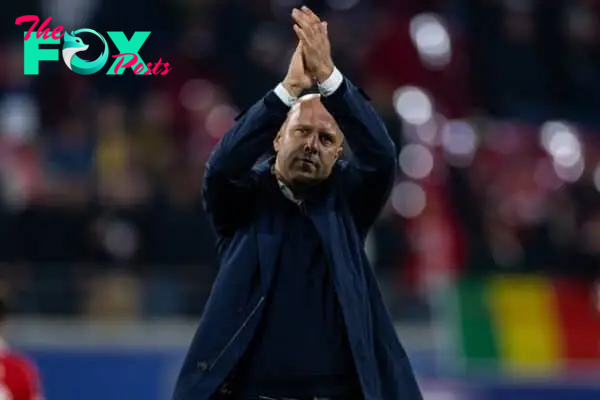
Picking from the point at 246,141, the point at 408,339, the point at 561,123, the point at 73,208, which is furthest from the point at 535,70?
the point at 246,141

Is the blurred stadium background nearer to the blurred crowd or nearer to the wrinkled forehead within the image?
the blurred crowd

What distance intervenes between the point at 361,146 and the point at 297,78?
264 mm

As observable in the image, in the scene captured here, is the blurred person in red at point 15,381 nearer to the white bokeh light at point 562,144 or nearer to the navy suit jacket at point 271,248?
the navy suit jacket at point 271,248

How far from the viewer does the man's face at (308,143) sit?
13.5ft

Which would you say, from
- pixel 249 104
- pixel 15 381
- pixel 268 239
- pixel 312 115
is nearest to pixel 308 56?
pixel 312 115

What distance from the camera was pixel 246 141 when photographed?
13.6 ft

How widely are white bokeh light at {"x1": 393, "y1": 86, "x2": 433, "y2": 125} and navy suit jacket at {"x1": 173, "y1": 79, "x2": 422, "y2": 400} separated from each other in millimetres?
6073

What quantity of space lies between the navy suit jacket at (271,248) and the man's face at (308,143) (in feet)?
0.10

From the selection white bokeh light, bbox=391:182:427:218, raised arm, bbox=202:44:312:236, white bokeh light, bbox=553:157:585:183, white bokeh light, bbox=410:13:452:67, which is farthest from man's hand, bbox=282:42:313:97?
white bokeh light, bbox=410:13:452:67

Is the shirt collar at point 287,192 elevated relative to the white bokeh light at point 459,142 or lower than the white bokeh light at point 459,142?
lower

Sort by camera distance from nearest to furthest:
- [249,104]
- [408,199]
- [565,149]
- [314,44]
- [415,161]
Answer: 1. [314,44]
2. [408,199]
3. [415,161]
4. [249,104]
5. [565,149]

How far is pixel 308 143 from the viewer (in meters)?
4.11

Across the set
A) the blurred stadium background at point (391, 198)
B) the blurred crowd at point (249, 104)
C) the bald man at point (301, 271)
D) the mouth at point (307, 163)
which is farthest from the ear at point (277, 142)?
the blurred crowd at point (249, 104)

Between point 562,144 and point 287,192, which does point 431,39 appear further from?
point 287,192
